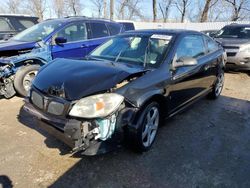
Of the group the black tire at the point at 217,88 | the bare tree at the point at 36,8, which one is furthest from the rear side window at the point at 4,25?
the bare tree at the point at 36,8

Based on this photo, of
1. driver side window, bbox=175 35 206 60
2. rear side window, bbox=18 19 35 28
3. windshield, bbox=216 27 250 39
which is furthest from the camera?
windshield, bbox=216 27 250 39

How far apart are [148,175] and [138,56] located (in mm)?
1778

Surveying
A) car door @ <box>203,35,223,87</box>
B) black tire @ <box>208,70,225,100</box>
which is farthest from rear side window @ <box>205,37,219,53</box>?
black tire @ <box>208,70,225,100</box>

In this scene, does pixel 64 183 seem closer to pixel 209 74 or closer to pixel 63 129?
pixel 63 129

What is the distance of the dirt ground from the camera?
2.92 m

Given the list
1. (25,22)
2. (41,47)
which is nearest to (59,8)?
(25,22)

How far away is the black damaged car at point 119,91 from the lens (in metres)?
2.81

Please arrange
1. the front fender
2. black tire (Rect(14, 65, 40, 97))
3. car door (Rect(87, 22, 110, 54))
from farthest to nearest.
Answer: car door (Rect(87, 22, 110, 54)) < black tire (Rect(14, 65, 40, 97)) < the front fender

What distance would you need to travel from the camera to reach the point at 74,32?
6.59 m

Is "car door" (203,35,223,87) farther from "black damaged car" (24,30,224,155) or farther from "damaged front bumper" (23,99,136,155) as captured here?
"damaged front bumper" (23,99,136,155)

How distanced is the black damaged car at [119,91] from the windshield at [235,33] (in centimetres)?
575

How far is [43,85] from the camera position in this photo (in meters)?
3.21

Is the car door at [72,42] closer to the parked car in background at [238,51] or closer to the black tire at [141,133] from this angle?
the black tire at [141,133]

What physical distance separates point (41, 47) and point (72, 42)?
0.85 metres
